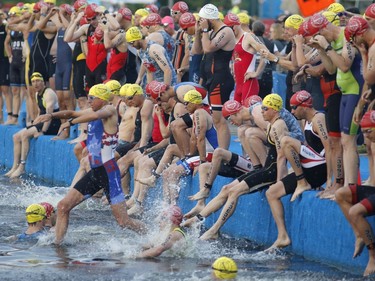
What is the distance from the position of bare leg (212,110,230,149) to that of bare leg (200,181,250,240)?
73.6 inches

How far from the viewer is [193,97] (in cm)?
1386

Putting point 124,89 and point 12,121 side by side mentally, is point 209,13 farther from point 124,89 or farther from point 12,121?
point 12,121

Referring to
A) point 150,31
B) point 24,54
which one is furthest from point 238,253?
point 24,54

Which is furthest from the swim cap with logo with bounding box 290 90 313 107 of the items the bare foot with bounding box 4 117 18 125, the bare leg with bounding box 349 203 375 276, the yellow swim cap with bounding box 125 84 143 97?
the bare foot with bounding box 4 117 18 125

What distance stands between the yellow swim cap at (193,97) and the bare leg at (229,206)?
178 cm

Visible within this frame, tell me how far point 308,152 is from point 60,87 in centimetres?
748

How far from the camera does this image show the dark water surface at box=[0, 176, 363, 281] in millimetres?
10766

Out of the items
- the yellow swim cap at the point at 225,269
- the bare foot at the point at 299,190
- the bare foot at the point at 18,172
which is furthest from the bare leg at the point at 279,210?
the bare foot at the point at 18,172

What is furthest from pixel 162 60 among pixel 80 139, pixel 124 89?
pixel 80 139

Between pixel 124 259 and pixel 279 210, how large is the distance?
5.93 ft

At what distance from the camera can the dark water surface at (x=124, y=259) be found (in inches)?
424

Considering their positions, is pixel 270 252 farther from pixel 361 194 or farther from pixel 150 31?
pixel 150 31

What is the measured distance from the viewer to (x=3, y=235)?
43.7 ft

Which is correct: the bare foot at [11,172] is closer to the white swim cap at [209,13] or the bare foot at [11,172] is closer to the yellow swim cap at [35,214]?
the white swim cap at [209,13]
